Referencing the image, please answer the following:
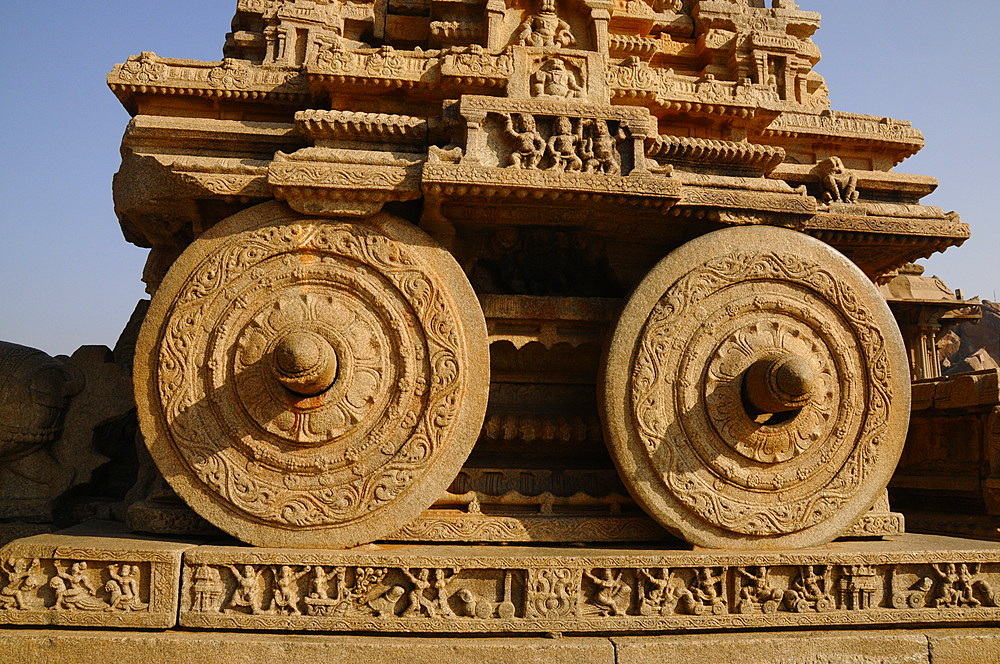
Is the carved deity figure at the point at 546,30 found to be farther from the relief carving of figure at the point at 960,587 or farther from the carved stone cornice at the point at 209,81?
the relief carving of figure at the point at 960,587

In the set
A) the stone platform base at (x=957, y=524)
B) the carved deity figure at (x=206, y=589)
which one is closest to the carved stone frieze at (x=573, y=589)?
the carved deity figure at (x=206, y=589)

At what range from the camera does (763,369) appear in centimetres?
375

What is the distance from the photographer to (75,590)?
336 cm

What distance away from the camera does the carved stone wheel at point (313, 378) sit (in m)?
3.62

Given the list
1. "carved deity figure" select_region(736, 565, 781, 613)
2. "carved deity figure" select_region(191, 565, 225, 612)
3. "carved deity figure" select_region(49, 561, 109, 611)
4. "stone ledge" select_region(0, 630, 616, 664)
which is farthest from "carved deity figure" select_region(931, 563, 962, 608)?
"carved deity figure" select_region(49, 561, 109, 611)

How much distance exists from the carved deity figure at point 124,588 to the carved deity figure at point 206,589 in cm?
28

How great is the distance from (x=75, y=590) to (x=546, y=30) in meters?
5.96

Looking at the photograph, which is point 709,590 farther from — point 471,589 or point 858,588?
point 471,589

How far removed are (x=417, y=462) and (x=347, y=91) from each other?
3.07 m

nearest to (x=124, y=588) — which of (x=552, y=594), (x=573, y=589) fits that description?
(x=552, y=594)

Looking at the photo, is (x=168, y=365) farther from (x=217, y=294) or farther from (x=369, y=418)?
(x=369, y=418)

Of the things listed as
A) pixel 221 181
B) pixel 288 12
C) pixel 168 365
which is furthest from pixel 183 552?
pixel 288 12

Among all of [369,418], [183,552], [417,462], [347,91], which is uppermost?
[347,91]

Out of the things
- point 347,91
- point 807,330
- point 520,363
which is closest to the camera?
point 807,330
